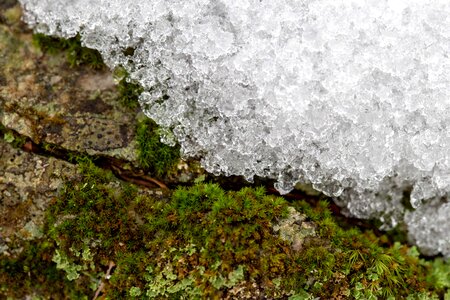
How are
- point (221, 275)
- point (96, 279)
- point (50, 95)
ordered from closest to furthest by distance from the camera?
point (221, 275)
point (96, 279)
point (50, 95)

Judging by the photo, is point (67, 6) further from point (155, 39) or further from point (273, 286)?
point (273, 286)

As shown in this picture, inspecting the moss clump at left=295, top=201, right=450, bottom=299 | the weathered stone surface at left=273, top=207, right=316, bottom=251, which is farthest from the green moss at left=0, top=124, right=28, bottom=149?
the moss clump at left=295, top=201, right=450, bottom=299

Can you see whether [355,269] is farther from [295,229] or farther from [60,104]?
[60,104]

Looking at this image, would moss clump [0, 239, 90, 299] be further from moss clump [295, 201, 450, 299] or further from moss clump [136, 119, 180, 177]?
moss clump [295, 201, 450, 299]

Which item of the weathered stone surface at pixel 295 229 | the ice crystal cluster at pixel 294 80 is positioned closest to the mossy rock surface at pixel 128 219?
the weathered stone surface at pixel 295 229

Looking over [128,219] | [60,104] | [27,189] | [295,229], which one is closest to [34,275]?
[27,189]

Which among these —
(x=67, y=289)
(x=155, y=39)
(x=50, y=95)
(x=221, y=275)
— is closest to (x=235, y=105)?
(x=155, y=39)

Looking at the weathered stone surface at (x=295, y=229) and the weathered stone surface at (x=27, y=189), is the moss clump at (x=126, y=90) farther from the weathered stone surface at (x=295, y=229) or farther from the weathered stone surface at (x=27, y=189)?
the weathered stone surface at (x=295, y=229)
